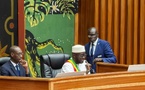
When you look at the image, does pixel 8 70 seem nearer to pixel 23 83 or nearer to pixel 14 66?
pixel 14 66

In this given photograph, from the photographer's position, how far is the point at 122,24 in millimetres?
9680

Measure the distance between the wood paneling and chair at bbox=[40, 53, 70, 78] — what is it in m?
2.29

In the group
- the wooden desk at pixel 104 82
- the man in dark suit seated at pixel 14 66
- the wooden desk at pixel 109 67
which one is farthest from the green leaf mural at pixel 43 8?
the wooden desk at pixel 104 82

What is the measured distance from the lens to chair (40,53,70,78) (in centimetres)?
753

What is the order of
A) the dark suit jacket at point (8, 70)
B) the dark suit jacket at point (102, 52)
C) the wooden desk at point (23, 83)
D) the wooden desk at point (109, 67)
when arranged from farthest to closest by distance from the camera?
the dark suit jacket at point (102, 52)
the wooden desk at point (109, 67)
the dark suit jacket at point (8, 70)
the wooden desk at point (23, 83)

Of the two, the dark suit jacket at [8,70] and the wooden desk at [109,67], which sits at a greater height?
the dark suit jacket at [8,70]

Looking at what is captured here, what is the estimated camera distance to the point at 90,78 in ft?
20.1

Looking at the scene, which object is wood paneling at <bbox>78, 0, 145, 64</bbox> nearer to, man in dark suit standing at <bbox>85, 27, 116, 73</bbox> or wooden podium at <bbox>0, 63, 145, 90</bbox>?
man in dark suit standing at <bbox>85, 27, 116, 73</bbox>

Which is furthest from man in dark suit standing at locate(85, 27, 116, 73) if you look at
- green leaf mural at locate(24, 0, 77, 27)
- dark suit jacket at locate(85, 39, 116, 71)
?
green leaf mural at locate(24, 0, 77, 27)

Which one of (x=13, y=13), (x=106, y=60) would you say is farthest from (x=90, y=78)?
(x=13, y=13)

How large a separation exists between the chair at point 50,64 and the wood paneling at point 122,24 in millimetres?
2286

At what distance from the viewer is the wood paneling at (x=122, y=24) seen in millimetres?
9586

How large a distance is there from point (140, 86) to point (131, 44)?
316 centimetres

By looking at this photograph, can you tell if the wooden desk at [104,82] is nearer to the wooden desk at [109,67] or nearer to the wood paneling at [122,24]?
the wooden desk at [109,67]
